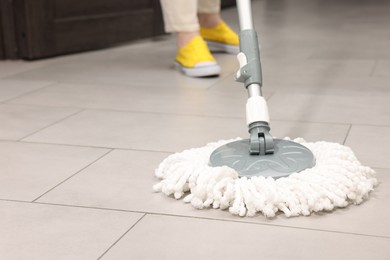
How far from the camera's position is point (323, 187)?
31.1 inches

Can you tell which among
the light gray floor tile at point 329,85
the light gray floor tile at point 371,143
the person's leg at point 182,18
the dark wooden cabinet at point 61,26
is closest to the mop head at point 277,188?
the light gray floor tile at point 371,143

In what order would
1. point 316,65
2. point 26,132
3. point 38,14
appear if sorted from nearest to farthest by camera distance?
point 26,132
point 316,65
point 38,14

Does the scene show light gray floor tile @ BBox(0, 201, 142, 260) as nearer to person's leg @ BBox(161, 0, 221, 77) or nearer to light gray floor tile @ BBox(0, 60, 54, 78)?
person's leg @ BBox(161, 0, 221, 77)

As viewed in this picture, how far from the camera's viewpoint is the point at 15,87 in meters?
1.61

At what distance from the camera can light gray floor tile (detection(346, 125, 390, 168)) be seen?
39.0 inches

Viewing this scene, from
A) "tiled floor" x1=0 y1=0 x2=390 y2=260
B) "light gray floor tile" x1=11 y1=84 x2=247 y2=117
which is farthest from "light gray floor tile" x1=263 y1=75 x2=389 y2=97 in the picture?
"light gray floor tile" x1=11 y1=84 x2=247 y2=117

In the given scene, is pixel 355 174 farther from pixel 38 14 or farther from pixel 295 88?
pixel 38 14

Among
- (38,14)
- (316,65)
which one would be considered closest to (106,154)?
(316,65)

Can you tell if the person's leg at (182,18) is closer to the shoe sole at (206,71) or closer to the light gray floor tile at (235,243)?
the shoe sole at (206,71)

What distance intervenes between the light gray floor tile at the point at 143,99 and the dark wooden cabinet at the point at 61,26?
47 cm

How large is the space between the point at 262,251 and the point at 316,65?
1.16m

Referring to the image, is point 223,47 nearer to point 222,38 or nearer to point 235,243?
point 222,38

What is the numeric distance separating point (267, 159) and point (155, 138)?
322 millimetres

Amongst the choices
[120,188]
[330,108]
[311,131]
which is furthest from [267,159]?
[330,108]
